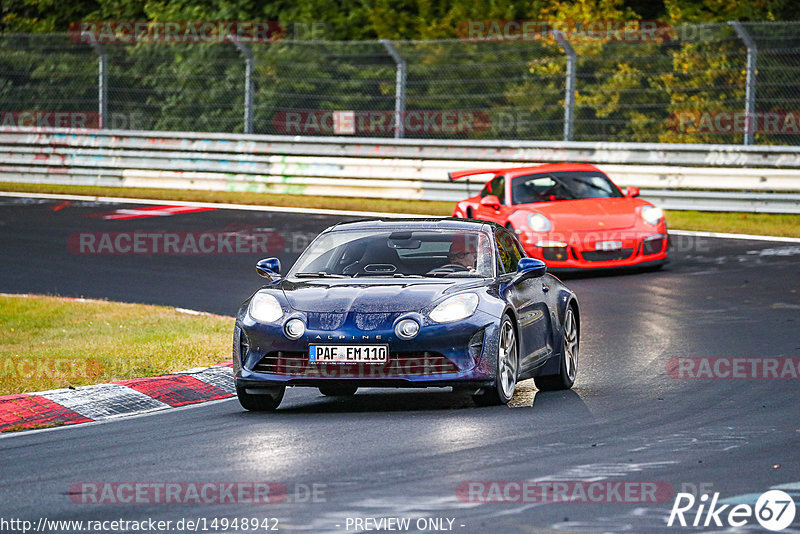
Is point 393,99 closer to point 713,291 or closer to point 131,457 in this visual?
point 713,291

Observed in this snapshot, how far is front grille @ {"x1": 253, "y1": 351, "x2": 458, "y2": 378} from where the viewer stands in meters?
8.85

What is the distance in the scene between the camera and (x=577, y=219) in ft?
55.7

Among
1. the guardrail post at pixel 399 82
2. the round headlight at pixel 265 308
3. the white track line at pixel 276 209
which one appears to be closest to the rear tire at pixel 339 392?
the round headlight at pixel 265 308

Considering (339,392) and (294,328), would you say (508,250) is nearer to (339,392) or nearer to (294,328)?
(339,392)

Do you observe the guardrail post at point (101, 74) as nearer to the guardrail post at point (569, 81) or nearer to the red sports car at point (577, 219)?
the guardrail post at point (569, 81)

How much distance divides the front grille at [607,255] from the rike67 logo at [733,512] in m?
10.4

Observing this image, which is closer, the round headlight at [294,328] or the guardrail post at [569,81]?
the round headlight at [294,328]

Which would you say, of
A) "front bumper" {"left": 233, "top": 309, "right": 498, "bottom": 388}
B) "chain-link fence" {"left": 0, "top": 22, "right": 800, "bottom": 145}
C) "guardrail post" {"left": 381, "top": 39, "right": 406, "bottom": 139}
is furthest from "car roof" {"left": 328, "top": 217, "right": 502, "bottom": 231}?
"guardrail post" {"left": 381, "top": 39, "right": 406, "bottom": 139}

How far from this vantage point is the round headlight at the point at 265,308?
30.0 feet

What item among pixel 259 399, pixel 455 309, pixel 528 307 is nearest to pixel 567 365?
pixel 528 307

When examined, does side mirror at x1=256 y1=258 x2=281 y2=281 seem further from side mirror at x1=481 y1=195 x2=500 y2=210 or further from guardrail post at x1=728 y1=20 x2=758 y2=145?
Answer: guardrail post at x1=728 y1=20 x2=758 y2=145

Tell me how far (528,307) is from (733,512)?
12.3 ft

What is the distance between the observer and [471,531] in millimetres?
5961

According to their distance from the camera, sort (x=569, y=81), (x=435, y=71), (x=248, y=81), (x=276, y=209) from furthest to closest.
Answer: (x=248, y=81) < (x=435, y=71) < (x=276, y=209) < (x=569, y=81)
